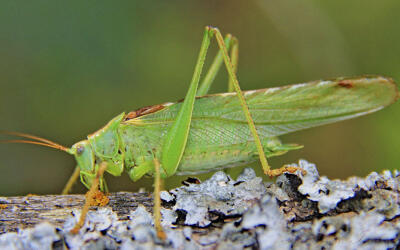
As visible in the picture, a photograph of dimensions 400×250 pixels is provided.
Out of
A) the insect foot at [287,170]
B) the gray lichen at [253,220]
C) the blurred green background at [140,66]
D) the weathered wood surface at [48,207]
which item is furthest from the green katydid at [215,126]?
the blurred green background at [140,66]

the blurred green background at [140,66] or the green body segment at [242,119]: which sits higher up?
the blurred green background at [140,66]

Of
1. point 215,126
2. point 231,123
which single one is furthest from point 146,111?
point 231,123

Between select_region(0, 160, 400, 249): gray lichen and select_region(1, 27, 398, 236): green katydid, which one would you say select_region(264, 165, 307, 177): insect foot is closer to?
select_region(0, 160, 400, 249): gray lichen

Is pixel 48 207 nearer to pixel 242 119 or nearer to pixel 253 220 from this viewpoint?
pixel 253 220

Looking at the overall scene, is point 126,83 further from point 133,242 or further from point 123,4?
point 133,242

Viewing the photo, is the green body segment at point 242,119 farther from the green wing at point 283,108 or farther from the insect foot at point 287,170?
the insect foot at point 287,170

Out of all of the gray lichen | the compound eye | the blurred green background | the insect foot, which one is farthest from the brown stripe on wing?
the blurred green background

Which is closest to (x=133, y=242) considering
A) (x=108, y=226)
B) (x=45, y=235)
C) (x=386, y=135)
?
(x=108, y=226)

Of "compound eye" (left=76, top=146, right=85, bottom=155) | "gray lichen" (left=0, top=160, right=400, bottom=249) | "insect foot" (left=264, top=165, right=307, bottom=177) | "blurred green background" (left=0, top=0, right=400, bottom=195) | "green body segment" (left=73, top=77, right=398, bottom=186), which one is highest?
"blurred green background" (left=0, top=0, right=400, bottom=195)
